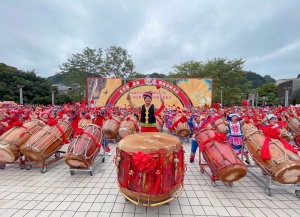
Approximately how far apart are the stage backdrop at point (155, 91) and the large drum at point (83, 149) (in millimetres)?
11719

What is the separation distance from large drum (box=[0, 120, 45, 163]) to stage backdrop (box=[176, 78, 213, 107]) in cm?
1355

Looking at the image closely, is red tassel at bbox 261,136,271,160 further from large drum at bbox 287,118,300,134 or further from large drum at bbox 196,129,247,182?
large drum at bbox 287,118,300,134

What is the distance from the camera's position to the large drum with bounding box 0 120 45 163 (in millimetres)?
4277

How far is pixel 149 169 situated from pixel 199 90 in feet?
49.0

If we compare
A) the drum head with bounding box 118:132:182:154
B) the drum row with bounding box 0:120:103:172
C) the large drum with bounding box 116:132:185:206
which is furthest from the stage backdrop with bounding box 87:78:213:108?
the large drum with bounding box 116:132:185:206

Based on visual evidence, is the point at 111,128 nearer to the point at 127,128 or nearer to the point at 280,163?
the point at 127,128

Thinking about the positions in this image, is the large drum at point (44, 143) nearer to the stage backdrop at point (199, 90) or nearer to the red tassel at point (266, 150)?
the red tassel at point (266, 150)

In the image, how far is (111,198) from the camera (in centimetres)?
324

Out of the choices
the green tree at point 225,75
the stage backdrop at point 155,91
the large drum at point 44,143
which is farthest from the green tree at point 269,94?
the large drum at point 44,143

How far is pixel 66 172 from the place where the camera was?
14.6 feet

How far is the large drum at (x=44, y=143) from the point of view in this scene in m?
4.25

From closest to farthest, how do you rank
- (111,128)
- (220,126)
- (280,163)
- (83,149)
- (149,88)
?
1. (280,163)
2. (83,149)
3. (220,126)
4. (111,128)
5. (149,88)

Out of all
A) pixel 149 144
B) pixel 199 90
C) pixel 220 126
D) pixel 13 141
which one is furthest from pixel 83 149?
pixel 199 90

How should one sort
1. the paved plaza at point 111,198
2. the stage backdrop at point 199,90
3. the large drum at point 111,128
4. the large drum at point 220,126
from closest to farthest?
the paved plaza at point 111,198, the large drum at point 220,126, the large drum at point 111,128, the stage backdrop at point 199,90
